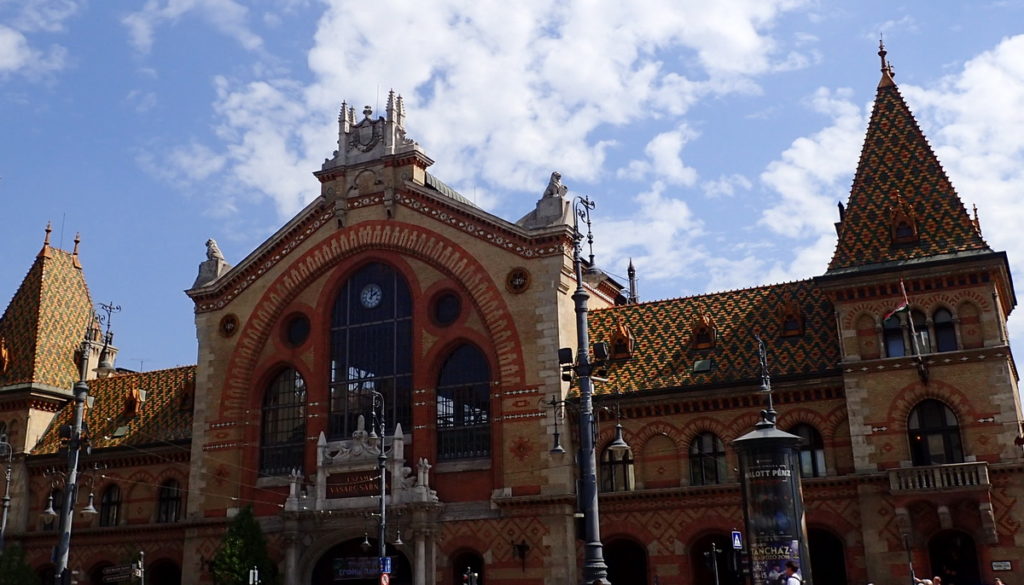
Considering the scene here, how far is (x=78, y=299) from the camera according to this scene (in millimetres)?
57312

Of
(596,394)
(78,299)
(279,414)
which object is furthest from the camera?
(78,299)

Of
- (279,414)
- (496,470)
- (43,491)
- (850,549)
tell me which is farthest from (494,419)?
(43,491)

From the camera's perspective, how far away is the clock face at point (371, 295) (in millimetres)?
44938

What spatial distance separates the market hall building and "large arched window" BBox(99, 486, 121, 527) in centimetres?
12

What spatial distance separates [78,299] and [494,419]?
28.5 meters

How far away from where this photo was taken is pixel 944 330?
3475cm

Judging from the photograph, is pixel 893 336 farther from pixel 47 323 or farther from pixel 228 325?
pixel 47 323

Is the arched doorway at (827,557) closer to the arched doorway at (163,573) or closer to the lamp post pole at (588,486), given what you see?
the lamp post pole at (588,486)

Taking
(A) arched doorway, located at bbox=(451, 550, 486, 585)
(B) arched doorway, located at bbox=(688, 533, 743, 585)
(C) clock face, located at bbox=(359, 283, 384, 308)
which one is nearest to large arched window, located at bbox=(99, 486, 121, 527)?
(C) clock face, located at bbox=(359, 283, 384, 308)

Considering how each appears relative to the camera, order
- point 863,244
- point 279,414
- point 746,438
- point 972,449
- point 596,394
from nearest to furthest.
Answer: point 746,438 < point 972,449 < point 863,244 < point 596,394 < point 279,414

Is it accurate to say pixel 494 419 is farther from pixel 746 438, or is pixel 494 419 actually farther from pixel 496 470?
pixel 746 438

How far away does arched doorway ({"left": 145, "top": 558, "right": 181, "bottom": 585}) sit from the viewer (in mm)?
46750

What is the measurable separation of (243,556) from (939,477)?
25440mm

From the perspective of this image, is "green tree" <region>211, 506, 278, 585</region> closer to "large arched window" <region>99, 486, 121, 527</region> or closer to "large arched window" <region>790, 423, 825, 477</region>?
"large arched window" <region>99, 486, 121, 527</region>
